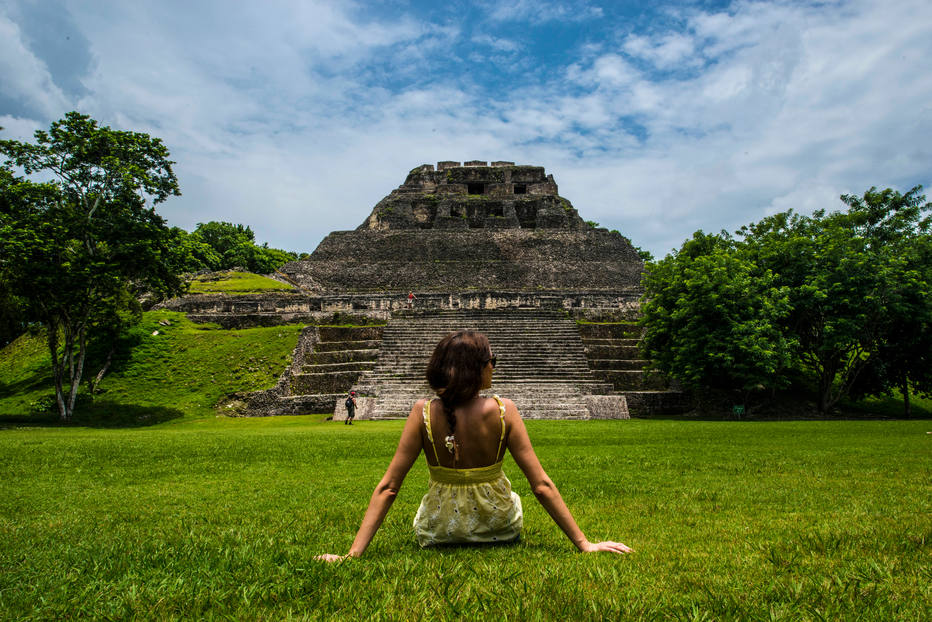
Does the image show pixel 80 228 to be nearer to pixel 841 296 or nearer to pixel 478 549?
pixel 478 549

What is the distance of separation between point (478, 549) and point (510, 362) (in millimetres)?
15451

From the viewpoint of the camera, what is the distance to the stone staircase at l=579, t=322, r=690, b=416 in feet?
55.6

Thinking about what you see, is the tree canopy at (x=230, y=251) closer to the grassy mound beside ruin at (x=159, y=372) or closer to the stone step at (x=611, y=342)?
the grassy mound beside ruin at (x=159, y=372)

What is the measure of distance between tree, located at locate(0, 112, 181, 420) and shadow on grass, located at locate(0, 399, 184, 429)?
1.49ft

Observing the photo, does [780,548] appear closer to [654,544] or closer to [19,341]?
[654,544]

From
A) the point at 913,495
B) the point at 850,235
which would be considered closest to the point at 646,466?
the point at 913,495

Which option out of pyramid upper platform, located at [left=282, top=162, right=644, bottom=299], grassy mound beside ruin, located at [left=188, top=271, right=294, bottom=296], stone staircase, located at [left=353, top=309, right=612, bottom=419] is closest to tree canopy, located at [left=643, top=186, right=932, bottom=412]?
stone staircase, located at [left=353, top=309, right=612, bottom=419]

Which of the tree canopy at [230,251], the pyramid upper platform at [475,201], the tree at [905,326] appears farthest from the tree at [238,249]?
the tree at [905,326]

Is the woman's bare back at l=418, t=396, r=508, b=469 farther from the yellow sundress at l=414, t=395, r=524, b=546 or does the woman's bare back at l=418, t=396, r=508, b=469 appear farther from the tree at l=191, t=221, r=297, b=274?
the tree at l=191, t=221, r=297, b=274

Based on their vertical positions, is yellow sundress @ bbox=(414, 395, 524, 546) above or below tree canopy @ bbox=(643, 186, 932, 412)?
below

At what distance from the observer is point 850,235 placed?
17.4m

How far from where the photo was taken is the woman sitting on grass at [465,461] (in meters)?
2.65

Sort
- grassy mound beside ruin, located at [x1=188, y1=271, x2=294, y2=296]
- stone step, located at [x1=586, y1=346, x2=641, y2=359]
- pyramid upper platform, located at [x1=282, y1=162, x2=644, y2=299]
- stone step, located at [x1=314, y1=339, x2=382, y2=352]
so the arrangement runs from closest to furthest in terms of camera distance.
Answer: stone step, located at [x1=586, y1=346, x2=641, y2=359], stone step, located at [x1=314, y1=339, x2=382, y2=352], grassy mound beside ruin, located at [x1=188, y1=271, x2=294, y2=296], pyramid upper platform, located at [x1=282, y1=162, x2=644, y2=299]

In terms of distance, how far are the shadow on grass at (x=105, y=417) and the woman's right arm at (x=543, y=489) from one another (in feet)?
50.8
